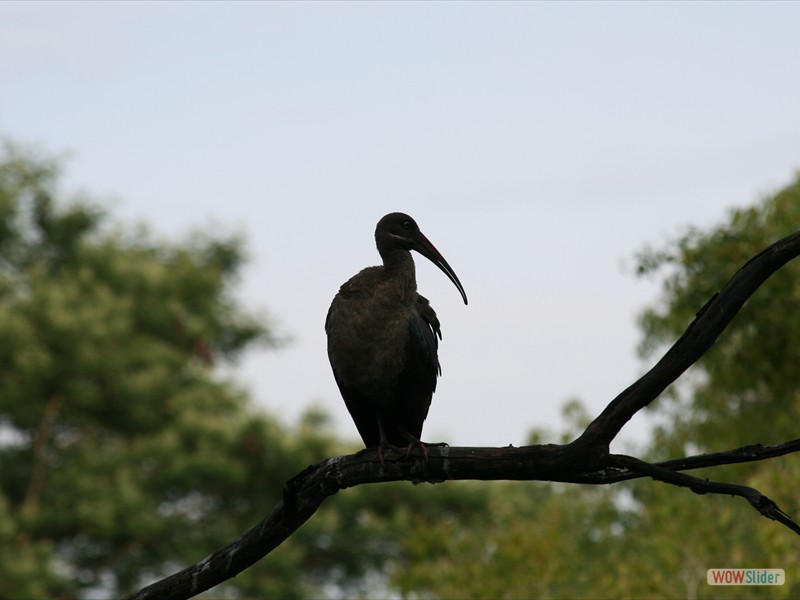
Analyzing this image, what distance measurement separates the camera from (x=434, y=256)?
623cm

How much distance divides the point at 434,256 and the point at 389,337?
57 centimetres

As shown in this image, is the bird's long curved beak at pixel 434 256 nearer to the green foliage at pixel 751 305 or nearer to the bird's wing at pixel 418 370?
the bird's wing at pixel 418 370

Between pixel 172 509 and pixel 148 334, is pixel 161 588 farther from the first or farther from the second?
pixel 148 334

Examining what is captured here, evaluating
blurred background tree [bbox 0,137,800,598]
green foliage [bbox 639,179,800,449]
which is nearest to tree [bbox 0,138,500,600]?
blurred background tree [bbox 0,137,800,598]

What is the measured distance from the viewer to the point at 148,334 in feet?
107

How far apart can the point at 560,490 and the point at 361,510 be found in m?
5.30

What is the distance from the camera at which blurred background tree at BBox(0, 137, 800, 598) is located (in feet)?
59.5

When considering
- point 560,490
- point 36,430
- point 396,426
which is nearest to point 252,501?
point 36,430

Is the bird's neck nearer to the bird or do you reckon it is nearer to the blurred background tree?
the bird

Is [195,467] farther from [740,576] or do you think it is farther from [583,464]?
[583,464]

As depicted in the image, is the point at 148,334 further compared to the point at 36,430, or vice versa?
the point at 148,334

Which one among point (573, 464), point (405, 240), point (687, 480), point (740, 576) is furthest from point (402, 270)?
point (740, 576)

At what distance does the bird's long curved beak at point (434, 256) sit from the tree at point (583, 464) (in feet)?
4.09

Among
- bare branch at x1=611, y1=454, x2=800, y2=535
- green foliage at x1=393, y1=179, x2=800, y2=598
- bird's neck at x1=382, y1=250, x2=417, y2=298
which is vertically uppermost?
green foliage at x1=393, y1=179, x2=800, y2=598
